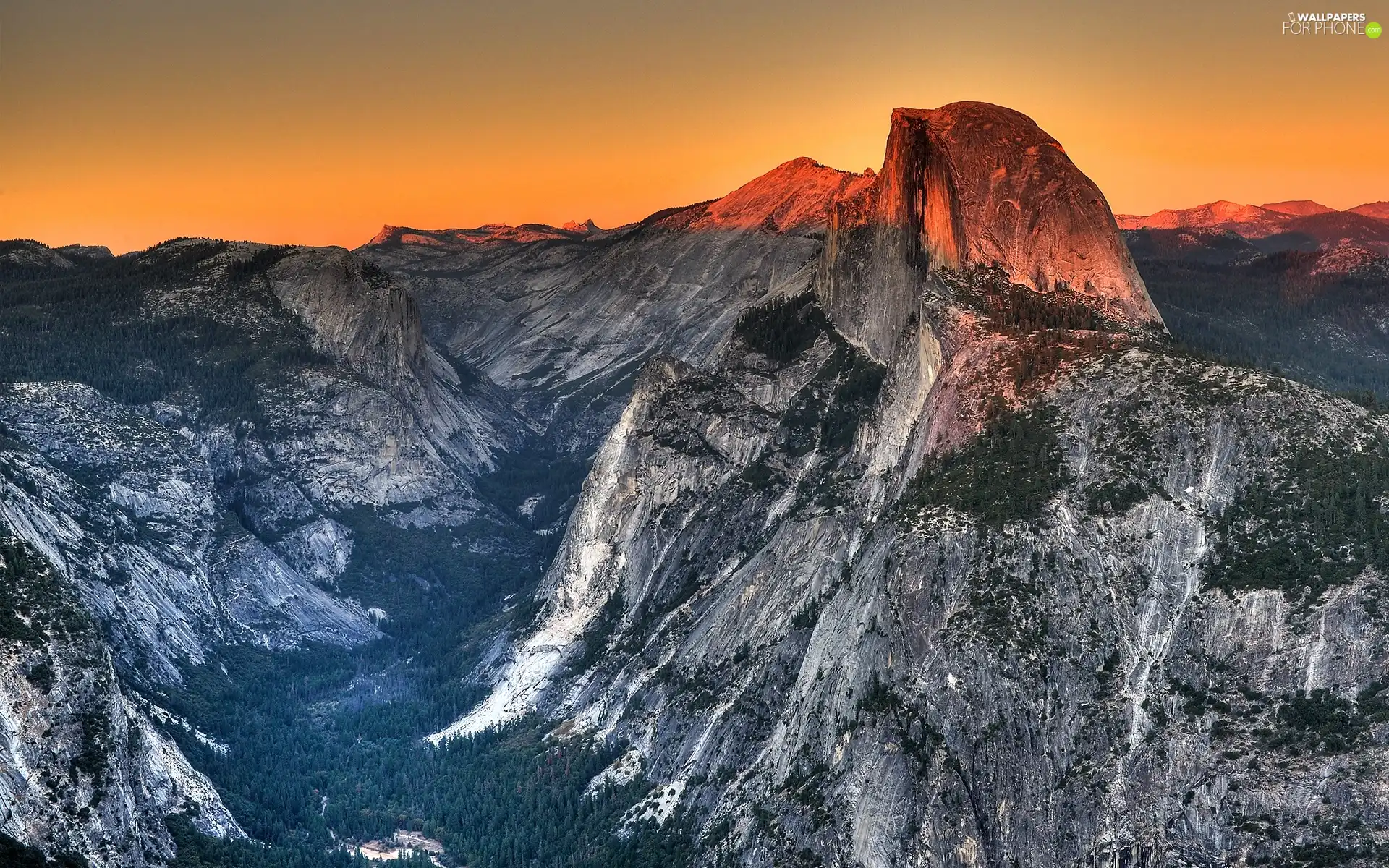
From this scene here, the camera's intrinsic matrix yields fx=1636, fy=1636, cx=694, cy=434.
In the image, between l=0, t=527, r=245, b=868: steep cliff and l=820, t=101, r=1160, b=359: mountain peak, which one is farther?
l=820, t=101, r=1160, b=359: mountain peak

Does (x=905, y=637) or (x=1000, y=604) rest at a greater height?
(x=1000, y=604)

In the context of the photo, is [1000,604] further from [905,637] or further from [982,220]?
[982,220]

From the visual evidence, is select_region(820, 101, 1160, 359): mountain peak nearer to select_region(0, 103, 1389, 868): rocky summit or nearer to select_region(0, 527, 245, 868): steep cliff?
select_region(0, 103, 1389, 868): rocky summit

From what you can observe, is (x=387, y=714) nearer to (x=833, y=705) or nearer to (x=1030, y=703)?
(x=833, y=705)

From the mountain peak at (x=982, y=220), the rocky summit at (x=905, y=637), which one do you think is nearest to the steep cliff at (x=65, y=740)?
the rocky summit at (x=905, y=637)

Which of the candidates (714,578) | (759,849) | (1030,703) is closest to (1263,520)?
(1030,703)

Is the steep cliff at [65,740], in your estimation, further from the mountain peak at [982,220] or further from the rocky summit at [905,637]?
the mountain peak at [982,220]

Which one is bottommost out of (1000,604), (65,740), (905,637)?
(65,740)

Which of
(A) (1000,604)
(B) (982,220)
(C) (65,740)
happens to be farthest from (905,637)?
(C) (65,740)

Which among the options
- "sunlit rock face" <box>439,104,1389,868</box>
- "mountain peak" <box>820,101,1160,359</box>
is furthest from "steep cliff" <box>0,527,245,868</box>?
"mountain peak" <box>820,101,1160,359</box>

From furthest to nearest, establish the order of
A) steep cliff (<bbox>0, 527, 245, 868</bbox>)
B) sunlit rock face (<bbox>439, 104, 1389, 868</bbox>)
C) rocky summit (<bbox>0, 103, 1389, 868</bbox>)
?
steep cliff (<bbox>0, 527, 245, 868</bbox>)
rocky summit (<bbox>0, 103, 1389, 868</bbox>)
sunlit rock face (<bbox>439, 104, 1389, 868</bbox>)

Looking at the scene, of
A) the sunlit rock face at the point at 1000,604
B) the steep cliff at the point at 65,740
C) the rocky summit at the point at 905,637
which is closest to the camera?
the sunlit rock face at the point at 1000,604

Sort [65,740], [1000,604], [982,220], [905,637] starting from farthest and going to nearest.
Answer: [982,220], [905,637], [65,740], [1000,604]

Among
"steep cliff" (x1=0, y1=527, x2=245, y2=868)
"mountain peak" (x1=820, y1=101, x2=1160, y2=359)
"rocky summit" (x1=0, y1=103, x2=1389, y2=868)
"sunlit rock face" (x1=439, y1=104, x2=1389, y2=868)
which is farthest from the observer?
"mountain peak" (x1=820, y1=101, x2=1160, y2=359)
